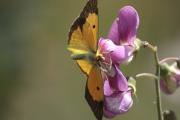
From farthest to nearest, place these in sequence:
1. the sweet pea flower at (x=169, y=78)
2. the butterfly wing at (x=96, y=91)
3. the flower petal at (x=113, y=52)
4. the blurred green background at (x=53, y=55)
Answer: the blurred green background at (x=53, y=55)
the sweet pea flower at (x=169, y=78)
the flower petal at (x=113, y=52)
the butterfly wing at (x=96, y=91)

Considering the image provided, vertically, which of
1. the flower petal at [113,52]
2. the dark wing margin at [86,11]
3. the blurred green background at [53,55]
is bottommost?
the blurred green background at [53,55]

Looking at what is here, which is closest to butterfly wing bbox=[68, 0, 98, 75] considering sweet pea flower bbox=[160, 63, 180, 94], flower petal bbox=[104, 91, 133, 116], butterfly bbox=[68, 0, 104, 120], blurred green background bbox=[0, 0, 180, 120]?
butterfly bbox=[68, 0, 104, 120]

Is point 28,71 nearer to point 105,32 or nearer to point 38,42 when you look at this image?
point 38,42

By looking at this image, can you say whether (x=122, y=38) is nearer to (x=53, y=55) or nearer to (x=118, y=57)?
(x=118, y=57)

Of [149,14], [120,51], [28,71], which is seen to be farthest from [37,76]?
[120,51]

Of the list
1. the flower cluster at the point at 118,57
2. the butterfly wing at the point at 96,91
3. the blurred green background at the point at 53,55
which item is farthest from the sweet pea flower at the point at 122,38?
the blurred green background at the point at 53,55

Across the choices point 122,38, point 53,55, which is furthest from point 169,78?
point 53,55

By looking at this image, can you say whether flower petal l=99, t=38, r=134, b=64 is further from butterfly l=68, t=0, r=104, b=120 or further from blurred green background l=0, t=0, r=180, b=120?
blurred green background l=0, t=0, r=180, b=120

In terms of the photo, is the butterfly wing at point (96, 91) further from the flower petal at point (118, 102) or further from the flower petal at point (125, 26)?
Result: the flower petal at point (125, 26)
